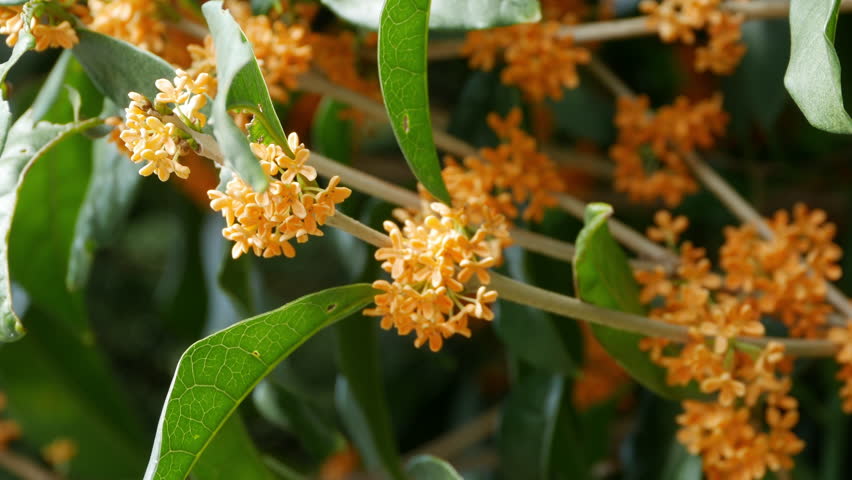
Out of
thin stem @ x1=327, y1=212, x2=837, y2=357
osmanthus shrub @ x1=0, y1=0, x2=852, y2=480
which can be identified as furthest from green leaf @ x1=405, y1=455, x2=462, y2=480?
thin stem @ x1=327, y1=212, x2=837, y2=357

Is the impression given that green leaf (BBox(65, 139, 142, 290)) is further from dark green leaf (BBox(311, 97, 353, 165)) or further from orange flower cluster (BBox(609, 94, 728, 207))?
orange flower cluster (BBox(609, 94, 728, 207))

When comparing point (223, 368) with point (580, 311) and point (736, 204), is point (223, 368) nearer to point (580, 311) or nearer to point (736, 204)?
point (580, 311)

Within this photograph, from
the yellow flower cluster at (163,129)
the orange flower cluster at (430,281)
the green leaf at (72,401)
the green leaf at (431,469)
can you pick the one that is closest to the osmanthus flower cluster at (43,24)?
the yellow flower cluster at (163,129)

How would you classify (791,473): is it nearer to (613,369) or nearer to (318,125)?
(613,369)

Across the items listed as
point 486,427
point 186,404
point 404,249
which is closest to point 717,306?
point 404,249

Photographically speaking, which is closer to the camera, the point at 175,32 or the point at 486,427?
the point at 175,32

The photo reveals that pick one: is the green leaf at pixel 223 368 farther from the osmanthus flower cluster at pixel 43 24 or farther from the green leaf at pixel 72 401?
the green leaf at pixel 72 401
